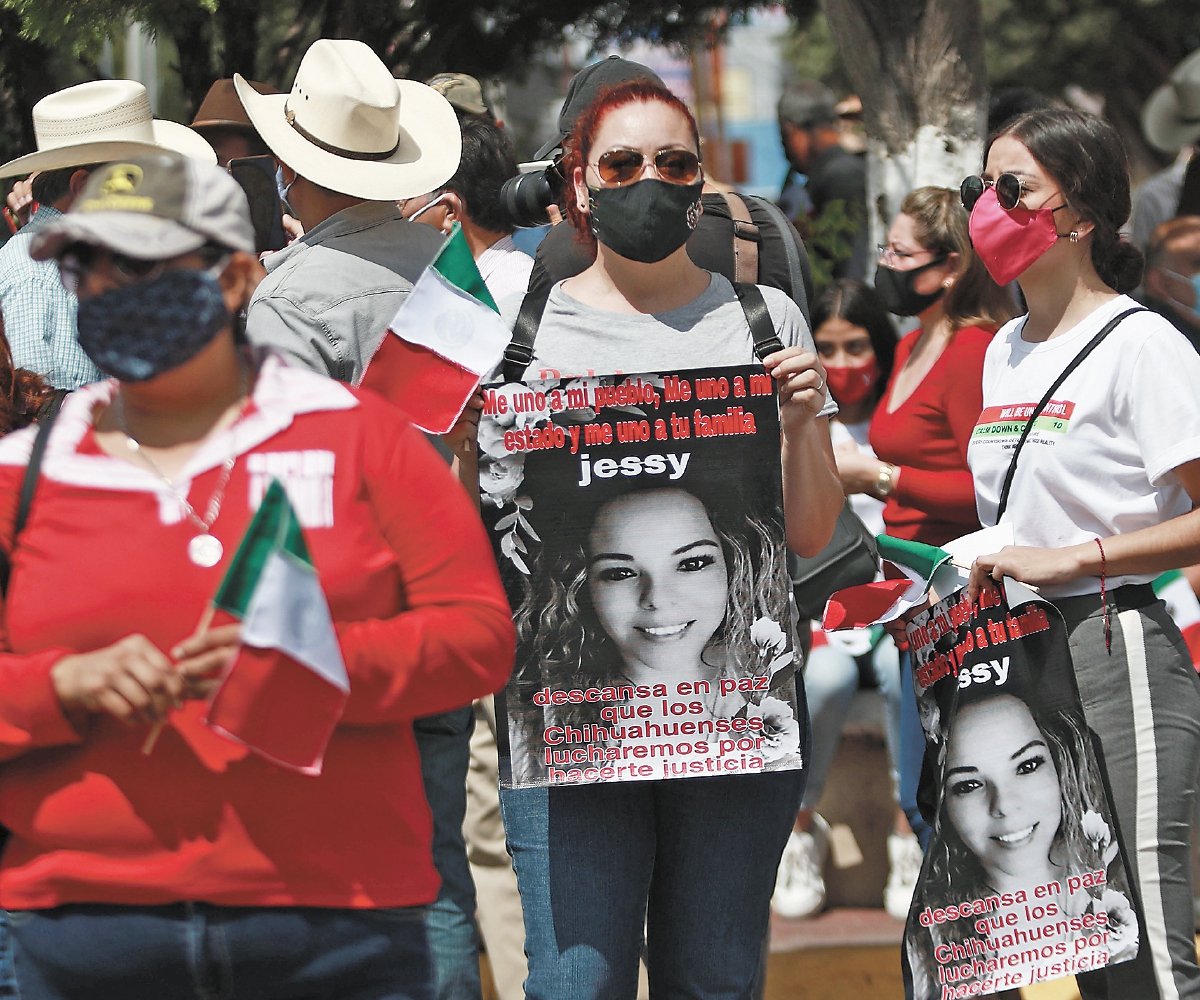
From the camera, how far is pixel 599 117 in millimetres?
3250

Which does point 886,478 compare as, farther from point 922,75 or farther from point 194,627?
point 194,627

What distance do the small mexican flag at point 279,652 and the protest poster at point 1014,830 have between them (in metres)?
1.73

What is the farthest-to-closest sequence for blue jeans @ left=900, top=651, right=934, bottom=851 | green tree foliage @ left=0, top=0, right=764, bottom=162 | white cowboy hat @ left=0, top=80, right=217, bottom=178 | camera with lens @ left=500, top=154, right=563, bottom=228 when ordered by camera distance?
green tree foliage @ left=0, top=0, right=764, bottom=162, white cowboy hat @ left=0, top=80, right=217, bottom=178, camera with lens @ left=500, top=154, right=563, bottom=228, blue jeans @ left=900, top=651, right=934, bottom=851

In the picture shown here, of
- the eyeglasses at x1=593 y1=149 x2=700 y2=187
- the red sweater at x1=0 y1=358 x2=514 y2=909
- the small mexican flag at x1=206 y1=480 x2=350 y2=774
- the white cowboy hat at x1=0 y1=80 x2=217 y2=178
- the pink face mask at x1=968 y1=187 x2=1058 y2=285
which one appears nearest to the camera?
the small mexican flag at x1=206 y1=480 x2=350 y2=774

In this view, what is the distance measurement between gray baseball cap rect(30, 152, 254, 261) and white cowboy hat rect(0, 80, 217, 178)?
2035 millimetres

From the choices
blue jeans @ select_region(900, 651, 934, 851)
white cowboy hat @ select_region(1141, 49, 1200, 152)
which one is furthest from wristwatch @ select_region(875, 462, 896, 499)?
white cowboy hat @ select_region(1141, 49, 1200, 152)

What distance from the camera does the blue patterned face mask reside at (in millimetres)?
2264

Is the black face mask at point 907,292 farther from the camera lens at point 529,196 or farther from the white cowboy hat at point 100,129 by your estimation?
the white cowboy hat at point 100,129

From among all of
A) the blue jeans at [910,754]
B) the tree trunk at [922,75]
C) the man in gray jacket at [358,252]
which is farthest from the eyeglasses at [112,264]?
the tree trunk at [922,75]

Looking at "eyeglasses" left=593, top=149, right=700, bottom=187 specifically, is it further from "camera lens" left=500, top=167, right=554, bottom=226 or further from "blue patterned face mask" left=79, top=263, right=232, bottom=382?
"blue patterned face mask" left=79, top=263, right=232, bottom=382

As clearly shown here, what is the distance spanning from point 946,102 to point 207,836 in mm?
5048

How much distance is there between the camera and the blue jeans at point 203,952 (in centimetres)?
226

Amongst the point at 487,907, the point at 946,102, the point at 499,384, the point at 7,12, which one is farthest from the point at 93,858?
the point at 946,102

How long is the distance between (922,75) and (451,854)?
398cm
